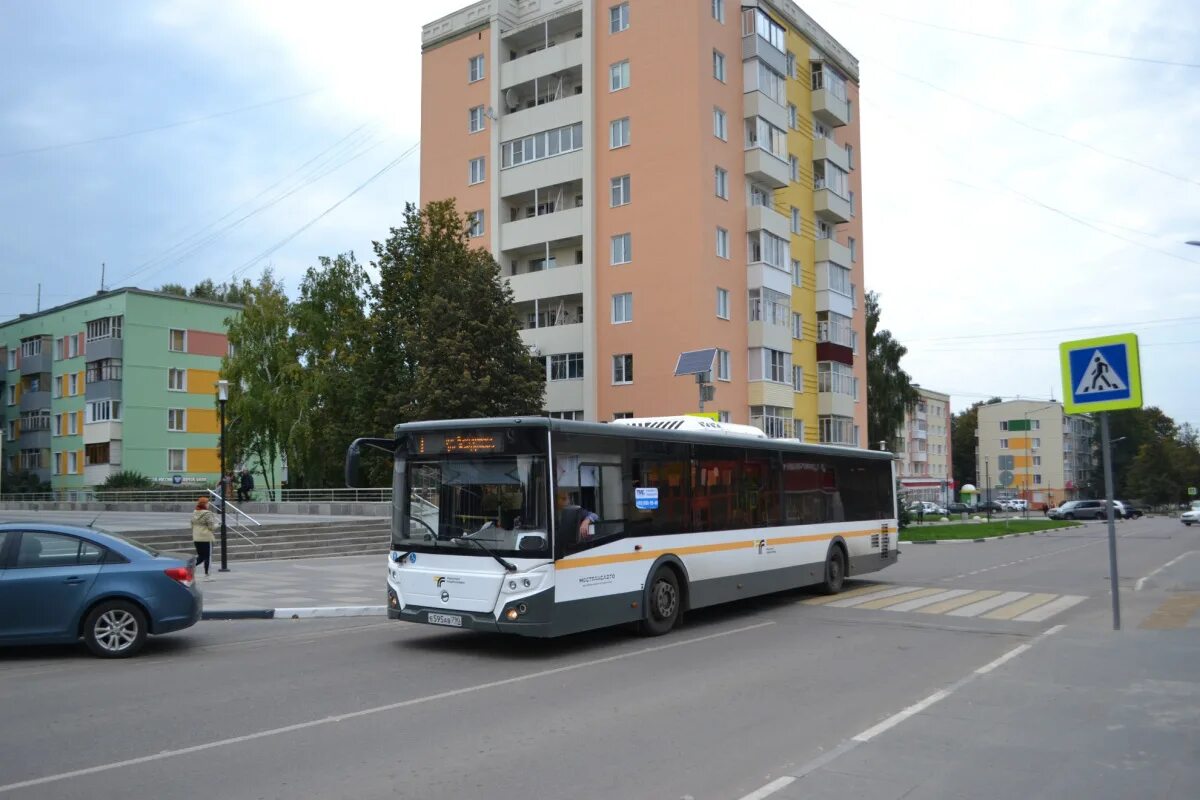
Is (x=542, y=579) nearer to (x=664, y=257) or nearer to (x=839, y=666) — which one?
(x=839, y=666)

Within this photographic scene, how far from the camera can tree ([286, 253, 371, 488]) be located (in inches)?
1740

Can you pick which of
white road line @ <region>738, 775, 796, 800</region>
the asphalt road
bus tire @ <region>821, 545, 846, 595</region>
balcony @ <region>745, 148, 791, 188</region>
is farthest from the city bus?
balcony @ <region>745, 148, 791, 188</region>

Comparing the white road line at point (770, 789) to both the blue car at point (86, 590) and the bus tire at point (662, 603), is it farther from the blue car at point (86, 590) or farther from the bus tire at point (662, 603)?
the blue car at point (86, 590)

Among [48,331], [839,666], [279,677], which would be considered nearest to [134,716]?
[279,677]

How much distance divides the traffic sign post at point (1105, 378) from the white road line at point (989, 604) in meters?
2.72

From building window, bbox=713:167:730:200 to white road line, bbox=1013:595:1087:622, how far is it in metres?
28.4

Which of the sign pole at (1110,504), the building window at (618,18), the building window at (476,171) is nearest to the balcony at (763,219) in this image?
the building window at (618,18)

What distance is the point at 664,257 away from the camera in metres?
41.9

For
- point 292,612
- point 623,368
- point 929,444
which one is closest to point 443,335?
point 623,368

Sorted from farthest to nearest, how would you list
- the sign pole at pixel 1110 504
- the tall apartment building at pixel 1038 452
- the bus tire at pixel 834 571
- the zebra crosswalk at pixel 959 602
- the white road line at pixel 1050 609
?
the tall apartment building at pixel 1038 452 < the bus tire at pixel 834 571 < the zebra crosswalk at pixel 959 602 < the white road line at pixel 1050 609 < the sign pole at pixel 1110 504

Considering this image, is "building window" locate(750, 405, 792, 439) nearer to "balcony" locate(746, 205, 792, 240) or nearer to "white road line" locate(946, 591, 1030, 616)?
"balcony" locate(746, 205, 792, 240)

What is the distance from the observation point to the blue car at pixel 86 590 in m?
10.5

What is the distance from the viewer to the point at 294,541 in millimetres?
27547

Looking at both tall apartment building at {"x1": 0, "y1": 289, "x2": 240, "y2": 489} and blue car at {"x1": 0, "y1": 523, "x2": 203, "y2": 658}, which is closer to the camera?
blue car at {"x1": 0, "y1": 523, "x2": 203, "y2": 658}
